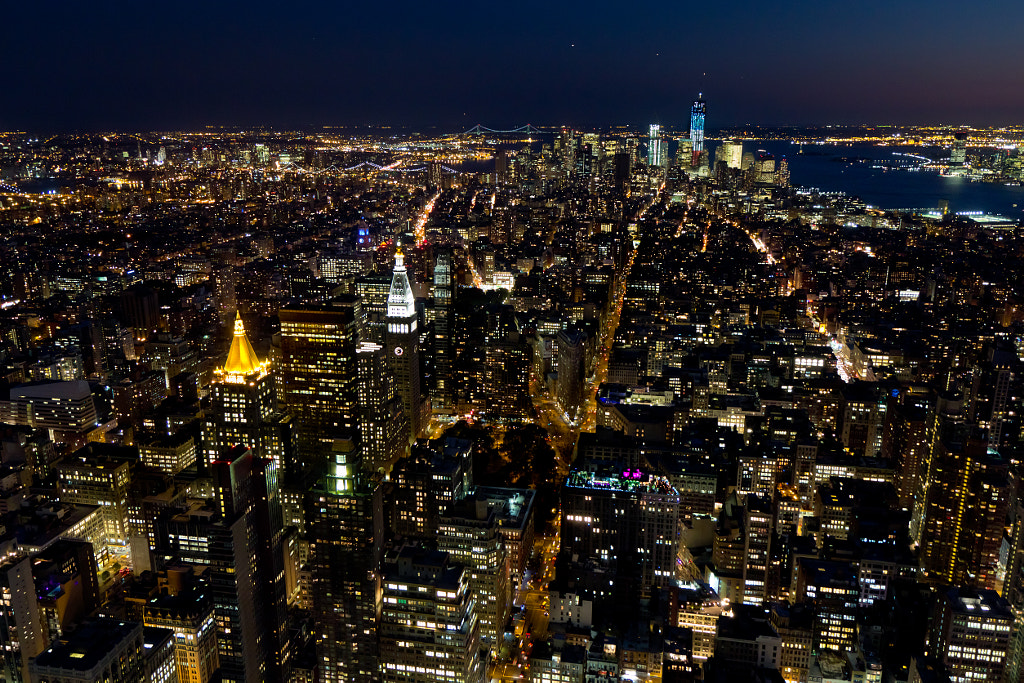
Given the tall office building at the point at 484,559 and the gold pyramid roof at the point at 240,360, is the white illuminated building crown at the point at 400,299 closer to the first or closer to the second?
the gold pyramid roof at the point at 240,360

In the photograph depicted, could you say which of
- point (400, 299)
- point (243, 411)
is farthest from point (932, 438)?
point (243, 411)

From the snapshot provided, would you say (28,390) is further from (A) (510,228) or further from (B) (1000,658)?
(A) (510,228)

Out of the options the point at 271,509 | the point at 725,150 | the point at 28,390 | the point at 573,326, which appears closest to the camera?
the point at 271,509

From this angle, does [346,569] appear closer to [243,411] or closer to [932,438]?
[243,411]

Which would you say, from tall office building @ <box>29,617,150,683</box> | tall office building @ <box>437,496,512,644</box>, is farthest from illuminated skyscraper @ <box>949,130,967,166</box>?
tall office building @ <box>29,617,150,683</box>

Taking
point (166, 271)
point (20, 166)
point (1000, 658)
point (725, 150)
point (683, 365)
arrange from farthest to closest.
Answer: point (725, 150) < point (20, 166) < point (166, 271) < point (683, 365) < point (1000, 658)

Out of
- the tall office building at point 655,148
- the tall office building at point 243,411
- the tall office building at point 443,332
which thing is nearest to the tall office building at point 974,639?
the tall office building at point 243,411

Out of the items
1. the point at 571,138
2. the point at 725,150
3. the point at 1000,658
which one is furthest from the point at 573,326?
the point at 725,150
